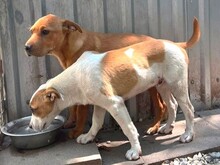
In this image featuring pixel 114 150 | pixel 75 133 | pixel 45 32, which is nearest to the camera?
pixel 45 32

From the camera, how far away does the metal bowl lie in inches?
149

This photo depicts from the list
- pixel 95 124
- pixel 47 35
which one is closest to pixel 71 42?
pixel 47 35

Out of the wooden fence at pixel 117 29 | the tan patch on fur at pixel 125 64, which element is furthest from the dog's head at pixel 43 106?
the wooden fence at pixel 117 29

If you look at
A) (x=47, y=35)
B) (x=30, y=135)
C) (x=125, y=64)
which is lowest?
(x=30, y=135)

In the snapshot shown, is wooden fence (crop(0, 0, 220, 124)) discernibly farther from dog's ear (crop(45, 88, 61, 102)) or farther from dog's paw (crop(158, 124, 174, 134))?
dog's ear (crop(45, 88, 61, 102))

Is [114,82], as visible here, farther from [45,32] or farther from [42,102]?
[45,32]

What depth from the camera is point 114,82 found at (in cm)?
365

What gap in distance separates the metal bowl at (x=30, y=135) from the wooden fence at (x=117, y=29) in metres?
0.45

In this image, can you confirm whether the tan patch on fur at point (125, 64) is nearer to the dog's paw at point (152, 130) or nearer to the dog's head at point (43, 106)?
the dog's head at point (43, 106)

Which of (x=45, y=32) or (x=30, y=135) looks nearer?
(x=30, y=135)

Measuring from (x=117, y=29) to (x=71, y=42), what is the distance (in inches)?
30.7

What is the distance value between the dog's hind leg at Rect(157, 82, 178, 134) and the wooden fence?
0.56 metres

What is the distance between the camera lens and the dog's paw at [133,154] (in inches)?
145

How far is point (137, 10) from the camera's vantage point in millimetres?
4656
